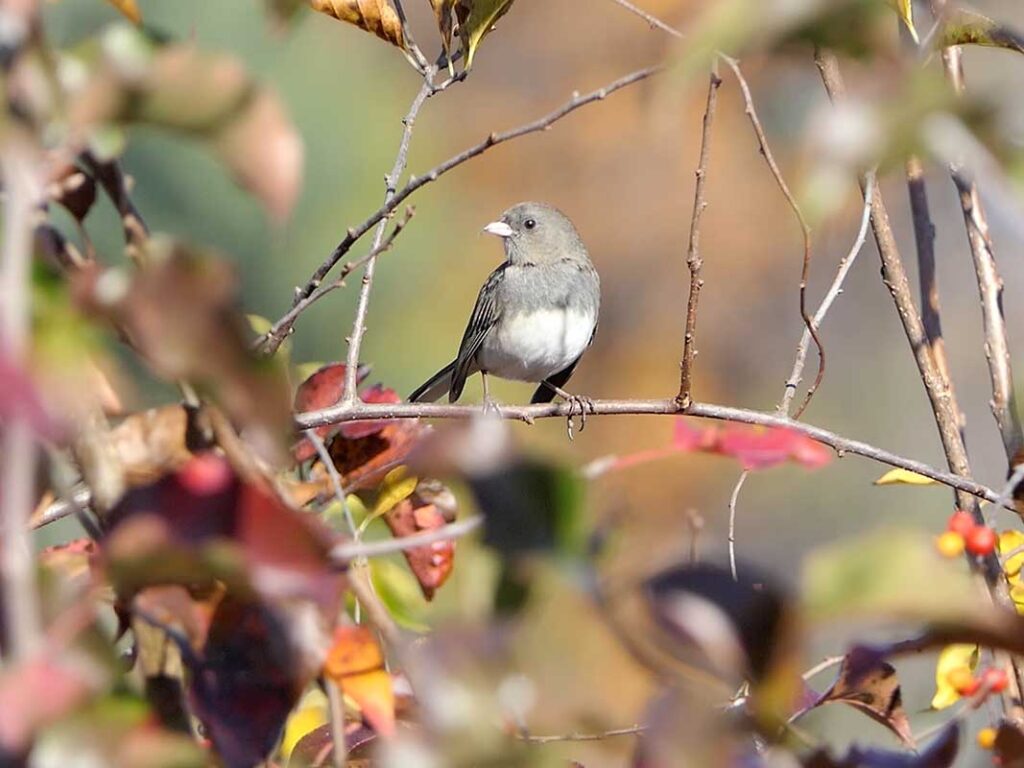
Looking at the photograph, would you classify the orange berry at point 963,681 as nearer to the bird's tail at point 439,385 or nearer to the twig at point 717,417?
the twig at point 717,417

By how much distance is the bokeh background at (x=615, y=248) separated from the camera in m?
7.59

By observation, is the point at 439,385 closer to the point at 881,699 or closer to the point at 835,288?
the point at 835,288

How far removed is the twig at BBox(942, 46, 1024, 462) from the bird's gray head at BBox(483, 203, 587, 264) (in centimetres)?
158

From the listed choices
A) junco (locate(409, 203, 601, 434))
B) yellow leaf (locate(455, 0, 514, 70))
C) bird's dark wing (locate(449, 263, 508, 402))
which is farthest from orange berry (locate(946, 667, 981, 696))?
bird's dark wing (locate(449, 263, 508, 402))

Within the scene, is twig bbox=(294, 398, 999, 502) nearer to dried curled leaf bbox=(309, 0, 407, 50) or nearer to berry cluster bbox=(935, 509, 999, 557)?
berry cluster bbox=(935, 509, 999, 557)

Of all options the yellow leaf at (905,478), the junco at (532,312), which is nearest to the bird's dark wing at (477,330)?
the junco at (532,312)

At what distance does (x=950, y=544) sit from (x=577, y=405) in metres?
1.14

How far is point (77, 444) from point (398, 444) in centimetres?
36

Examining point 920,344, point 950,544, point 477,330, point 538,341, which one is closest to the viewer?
point 950,544

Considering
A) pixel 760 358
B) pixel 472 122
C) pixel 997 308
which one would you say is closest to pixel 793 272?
pixel 760 358

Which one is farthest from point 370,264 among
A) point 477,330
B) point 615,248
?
point 615,248

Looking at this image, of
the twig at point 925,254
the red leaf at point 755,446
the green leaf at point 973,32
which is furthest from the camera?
the twig at point 925,254

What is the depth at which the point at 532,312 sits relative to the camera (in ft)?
8.41

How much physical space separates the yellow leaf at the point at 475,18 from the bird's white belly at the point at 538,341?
1551mm
